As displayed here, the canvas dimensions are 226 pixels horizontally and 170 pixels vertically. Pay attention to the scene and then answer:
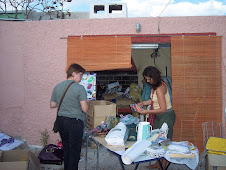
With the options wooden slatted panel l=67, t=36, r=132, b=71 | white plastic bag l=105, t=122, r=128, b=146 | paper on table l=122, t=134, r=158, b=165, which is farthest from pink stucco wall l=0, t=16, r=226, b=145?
paper on table l=122, t=134, r=158, b=165

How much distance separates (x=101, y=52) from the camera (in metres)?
5.00

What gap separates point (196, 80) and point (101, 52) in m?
2.04

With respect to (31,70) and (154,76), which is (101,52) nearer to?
(154,76)

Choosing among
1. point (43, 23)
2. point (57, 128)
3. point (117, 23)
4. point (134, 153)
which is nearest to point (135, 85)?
point (117, 23)

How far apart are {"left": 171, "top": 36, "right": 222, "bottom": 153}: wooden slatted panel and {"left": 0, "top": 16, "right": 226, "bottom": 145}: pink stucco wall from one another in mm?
2180

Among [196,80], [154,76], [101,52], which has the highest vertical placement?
[101,52]

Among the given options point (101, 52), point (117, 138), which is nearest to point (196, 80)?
point (101, 52)

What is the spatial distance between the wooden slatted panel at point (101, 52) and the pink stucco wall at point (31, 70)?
1.26 ft

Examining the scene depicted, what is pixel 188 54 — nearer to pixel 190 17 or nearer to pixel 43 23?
pixel 190 17

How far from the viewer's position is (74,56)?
5113 millimetres

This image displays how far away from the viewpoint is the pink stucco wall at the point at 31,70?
5422 mm

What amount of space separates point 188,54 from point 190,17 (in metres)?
0.86

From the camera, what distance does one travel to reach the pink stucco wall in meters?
5.42

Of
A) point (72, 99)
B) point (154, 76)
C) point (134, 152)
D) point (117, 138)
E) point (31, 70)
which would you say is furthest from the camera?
point (31, 70)
